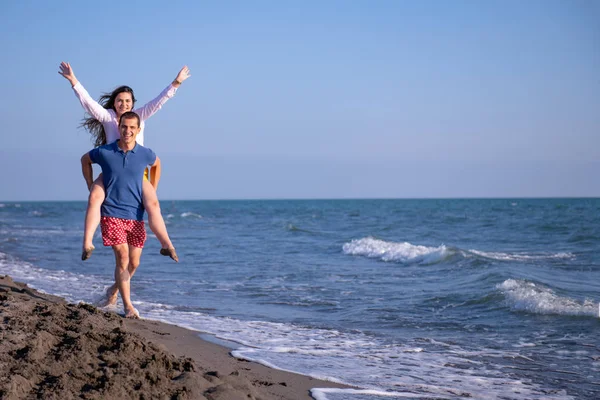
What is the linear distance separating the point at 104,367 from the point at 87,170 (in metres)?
2.61

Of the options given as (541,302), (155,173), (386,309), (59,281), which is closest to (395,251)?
(541,302)

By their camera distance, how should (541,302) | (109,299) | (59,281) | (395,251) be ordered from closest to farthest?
(109,299)
(541,302)
(59,281)
(395,251)

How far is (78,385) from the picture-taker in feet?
10.4

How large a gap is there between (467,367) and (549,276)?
7.42 meters

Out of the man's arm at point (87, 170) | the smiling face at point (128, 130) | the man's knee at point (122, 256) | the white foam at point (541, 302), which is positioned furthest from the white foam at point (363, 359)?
the white foam at point (541, 302)

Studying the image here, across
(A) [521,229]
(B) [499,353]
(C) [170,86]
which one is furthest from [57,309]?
(A) [521,229]

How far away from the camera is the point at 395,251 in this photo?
1598cm

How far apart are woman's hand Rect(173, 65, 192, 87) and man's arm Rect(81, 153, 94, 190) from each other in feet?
3.36

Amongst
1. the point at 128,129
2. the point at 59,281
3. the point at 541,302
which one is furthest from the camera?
the point at 59,281

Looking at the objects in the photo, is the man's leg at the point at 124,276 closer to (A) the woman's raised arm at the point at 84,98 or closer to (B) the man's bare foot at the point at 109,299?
(B) the man's bare foot at the point at 109,299

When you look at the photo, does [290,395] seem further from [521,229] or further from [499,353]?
[521,229]

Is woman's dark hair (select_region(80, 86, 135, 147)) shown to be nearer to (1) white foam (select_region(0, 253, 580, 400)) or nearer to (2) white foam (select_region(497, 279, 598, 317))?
(1) white foam (select_region(0, 253, 580, 400))

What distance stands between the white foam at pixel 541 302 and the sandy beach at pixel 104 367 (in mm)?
4498

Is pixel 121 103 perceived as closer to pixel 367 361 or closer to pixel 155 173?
pixel 155 173
